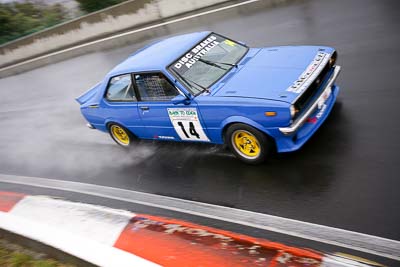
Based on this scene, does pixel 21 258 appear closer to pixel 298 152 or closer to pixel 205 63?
pixel 205 63

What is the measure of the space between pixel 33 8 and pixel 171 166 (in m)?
16.4

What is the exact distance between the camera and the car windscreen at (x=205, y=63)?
5.46 meters

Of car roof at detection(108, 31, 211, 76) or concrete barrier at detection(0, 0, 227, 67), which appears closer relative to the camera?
car roof at detection(108, 31, 211, 76)

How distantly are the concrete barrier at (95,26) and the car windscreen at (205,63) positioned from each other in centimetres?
789

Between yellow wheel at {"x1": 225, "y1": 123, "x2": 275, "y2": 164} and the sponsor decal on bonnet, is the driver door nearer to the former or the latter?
yellow wheel at {"x1": 225, "y1": 123, "x2": 275, "y2": 164}

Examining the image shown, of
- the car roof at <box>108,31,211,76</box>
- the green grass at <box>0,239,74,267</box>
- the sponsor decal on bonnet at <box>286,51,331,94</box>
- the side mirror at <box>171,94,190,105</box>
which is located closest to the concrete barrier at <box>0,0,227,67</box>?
the car roof at <box>108,31,211,76</box>

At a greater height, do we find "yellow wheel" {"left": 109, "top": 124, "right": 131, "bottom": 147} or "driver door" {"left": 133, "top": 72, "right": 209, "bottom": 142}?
"driver door" {"left": 133, "top": 72, "right": 209, "bottom": 142}

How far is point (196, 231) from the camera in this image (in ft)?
13.9

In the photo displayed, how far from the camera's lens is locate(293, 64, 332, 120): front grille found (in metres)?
4.74

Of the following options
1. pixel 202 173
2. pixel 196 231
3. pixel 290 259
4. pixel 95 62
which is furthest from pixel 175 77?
pixel 95 62

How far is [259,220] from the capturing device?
4402mm

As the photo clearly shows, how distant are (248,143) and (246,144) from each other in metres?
0.05

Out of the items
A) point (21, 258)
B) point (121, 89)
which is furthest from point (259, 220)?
point (121, 89)

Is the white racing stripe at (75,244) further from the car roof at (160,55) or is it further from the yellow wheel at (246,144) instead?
the car roof at (160,55)
